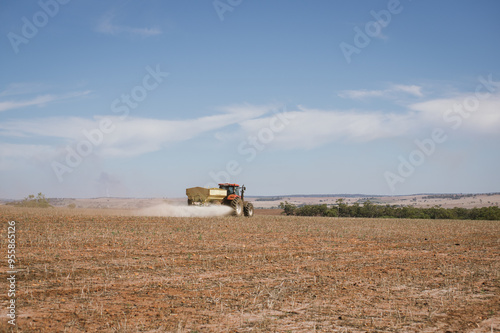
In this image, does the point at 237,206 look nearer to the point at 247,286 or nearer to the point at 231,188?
the point at 231,188

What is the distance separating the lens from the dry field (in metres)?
7.50

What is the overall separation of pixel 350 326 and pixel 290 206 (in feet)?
218

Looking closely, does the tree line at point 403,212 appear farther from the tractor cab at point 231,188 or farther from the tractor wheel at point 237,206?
the tractor wheel at point 237,206

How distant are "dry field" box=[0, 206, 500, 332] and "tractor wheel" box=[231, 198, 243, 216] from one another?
49.1ft

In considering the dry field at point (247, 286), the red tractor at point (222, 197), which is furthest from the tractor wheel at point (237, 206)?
the dry field at point (247, 286)

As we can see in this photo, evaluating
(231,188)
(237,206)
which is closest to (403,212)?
(231,188)

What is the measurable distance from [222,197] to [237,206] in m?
1.45

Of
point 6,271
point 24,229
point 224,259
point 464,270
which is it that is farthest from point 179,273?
point 24,229

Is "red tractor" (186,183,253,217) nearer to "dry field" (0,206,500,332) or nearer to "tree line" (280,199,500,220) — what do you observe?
"dry field" (0,206,500,332)

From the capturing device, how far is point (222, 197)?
33719 mm

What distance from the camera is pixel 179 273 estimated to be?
11.6 m

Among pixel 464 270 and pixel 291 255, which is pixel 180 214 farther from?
pixel 464 270

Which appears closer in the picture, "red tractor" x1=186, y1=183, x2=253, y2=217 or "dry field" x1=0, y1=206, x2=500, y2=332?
"dry field" x1=0, y1=206, x2=500, y2=332

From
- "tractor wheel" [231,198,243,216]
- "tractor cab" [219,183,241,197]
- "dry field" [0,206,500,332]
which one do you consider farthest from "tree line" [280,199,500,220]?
"dry field" [0,206,500,332]
